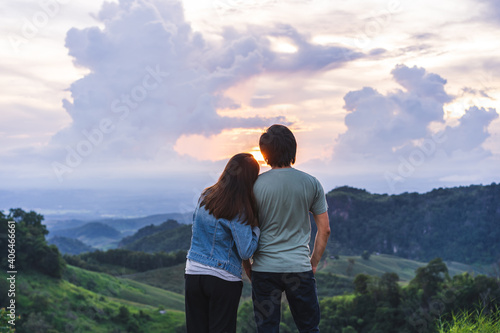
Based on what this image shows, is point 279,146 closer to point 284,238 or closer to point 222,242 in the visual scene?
point 284,238

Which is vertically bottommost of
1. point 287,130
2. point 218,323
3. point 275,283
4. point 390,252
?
point 390,252

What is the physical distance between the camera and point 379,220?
16488cm

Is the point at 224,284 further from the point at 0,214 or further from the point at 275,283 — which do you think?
the point at 0,214

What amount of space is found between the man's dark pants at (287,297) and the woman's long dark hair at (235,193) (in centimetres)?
52

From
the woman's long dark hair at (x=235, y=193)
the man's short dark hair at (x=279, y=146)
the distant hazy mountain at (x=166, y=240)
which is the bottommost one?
the distant hazy mountain at (x=166, y=240)

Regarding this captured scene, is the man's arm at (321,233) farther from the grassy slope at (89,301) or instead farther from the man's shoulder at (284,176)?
the grassy slope at (89,301)

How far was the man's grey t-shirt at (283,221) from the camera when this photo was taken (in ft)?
13.9

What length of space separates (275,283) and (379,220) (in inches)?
6577

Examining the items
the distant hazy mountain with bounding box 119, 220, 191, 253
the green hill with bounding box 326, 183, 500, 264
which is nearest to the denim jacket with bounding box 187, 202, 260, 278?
the distant hazy mountain with bounding box 119, 220, 191, 253

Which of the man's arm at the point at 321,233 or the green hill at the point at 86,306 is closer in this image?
the man's arm at the point at 321,233

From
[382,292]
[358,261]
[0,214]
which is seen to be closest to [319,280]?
[358,261]

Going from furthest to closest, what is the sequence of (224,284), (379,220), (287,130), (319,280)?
(379,220), (319,280), (287,130), (224,284)

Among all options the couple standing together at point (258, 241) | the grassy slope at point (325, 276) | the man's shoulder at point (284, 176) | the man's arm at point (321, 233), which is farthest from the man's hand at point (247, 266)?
the grassy slope at point (325, 276)

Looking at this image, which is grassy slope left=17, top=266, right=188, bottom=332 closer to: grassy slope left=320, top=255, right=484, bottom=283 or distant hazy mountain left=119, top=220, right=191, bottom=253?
grassy slope left=320, top=255, right=484, bottom=283
